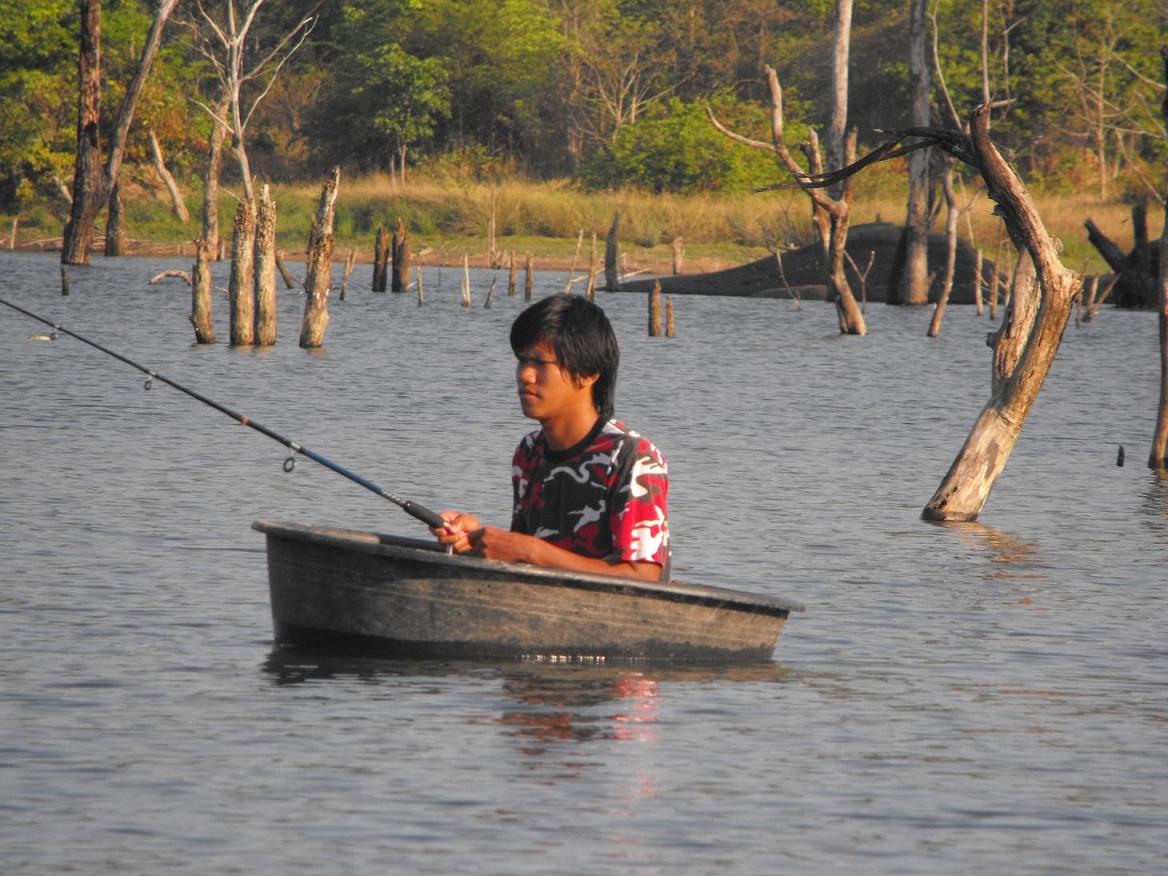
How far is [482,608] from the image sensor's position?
9.23 m

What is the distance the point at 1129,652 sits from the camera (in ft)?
35.0

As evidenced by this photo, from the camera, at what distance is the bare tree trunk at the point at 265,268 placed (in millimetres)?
30578

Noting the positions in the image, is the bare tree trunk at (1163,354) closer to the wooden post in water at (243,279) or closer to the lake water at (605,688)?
the lake water at (605,688)

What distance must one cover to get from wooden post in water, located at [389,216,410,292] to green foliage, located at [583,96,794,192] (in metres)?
16.7

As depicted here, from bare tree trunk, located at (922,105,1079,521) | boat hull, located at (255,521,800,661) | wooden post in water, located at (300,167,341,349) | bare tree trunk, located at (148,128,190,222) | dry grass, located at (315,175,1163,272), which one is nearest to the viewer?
boat hull, located at (255,521,800,661)

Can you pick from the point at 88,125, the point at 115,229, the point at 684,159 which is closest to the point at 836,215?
the point at 88,125

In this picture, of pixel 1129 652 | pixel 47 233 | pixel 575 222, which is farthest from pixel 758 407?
pixel 47 233

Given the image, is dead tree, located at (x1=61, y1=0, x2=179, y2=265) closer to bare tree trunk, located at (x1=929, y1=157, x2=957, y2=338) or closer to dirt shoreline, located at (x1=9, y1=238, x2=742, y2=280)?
dirt shoreline, located at (x1=9, y1=238, x2=742, y2=280)

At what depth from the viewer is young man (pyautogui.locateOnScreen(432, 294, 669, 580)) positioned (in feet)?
27.8

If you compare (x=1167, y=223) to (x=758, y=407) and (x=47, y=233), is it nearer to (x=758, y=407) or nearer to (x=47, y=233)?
(x=758, y=407)

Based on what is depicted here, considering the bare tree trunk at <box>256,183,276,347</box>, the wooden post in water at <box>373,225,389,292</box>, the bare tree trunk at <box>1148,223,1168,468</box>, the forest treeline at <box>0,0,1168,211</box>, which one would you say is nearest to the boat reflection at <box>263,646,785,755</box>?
the bare tree trunk at <box>1148,223,1168,468</box>

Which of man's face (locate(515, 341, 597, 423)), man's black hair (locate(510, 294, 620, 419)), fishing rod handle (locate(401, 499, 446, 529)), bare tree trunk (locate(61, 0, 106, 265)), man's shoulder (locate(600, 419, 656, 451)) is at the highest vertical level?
bare tree trunk (locate(61, 0, 106, 265))

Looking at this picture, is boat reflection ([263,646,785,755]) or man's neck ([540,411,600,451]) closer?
boat reflection ([263,646,785,755])

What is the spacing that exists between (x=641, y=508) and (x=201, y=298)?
25050mm
